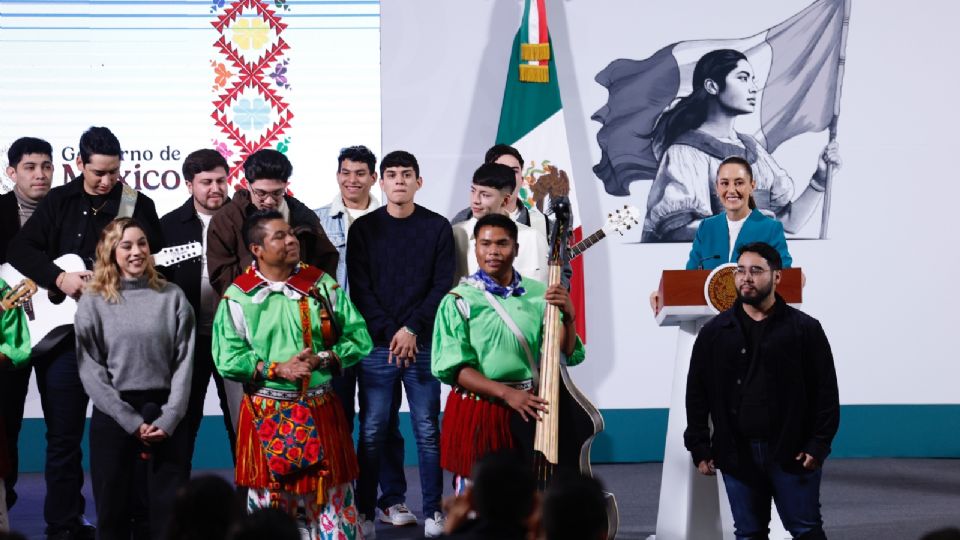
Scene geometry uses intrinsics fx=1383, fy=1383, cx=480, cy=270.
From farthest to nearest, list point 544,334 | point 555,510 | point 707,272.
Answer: point 707,272
point 544,334
point 555,510

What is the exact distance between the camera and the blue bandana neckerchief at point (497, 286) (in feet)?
16.1

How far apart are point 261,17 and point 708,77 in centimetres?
261

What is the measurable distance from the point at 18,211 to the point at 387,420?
183cm

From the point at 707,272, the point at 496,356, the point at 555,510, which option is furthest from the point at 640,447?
the point at 555,510

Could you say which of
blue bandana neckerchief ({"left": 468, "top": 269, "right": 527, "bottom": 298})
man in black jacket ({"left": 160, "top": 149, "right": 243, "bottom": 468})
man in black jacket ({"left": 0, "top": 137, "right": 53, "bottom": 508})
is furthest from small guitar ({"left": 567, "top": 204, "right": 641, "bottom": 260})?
man in black jacket ({"left": 0, "top": 137, "right": 53, "bottom": 508})

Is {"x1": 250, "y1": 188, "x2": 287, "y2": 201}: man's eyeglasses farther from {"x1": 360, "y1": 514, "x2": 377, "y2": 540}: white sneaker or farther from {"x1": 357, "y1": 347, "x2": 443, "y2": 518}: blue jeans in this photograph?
{"x1": 360, "y1": 514, "x2": 377, "y2": 540}: white sneaker

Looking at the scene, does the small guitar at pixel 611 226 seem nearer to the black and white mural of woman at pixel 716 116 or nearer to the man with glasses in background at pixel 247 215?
the man with glasses in background at pixel 247 215

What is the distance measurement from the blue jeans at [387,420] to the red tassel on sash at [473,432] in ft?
3.23

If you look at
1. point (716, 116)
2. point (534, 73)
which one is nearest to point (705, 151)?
point (716, 116)

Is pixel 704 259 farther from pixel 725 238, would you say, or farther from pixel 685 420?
pixel 685 420

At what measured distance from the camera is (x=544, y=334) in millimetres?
4742

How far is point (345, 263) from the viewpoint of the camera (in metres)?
6.24

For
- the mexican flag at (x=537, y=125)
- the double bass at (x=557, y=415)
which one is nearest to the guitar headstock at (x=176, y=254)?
the double bass at (x=557, y=415)

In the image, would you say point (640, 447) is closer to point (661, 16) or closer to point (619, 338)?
point (619, 338)
